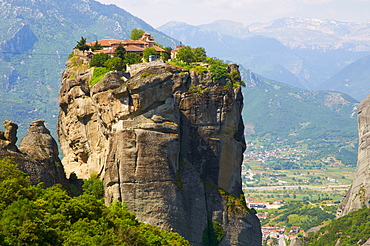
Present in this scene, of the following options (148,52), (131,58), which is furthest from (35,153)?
(148,52)

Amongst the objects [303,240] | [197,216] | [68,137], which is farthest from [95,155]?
[303,240]

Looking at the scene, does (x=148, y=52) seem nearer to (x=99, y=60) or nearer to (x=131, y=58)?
(x=131, y=58)

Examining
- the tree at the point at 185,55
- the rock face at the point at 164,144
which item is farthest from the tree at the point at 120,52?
the tree at the point at 185,55

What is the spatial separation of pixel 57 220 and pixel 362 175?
89.2m

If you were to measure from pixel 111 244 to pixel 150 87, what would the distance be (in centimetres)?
2259

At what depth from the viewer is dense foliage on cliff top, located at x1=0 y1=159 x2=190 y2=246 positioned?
42.2 meters

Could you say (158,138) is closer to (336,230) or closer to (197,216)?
(197,216)

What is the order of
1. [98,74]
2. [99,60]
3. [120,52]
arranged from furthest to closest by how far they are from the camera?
[120,52] → [99,60] → [98,74]

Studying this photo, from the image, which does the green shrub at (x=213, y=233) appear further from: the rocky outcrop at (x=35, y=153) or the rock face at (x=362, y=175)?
the rock face at (x=362, y=175)

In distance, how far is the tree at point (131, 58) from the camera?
7815 centimetres

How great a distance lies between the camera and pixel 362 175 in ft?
416

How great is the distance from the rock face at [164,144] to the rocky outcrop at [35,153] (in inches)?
201

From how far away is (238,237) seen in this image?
7231 cm

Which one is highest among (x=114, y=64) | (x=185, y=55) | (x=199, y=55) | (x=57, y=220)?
(x=199, y=55)
